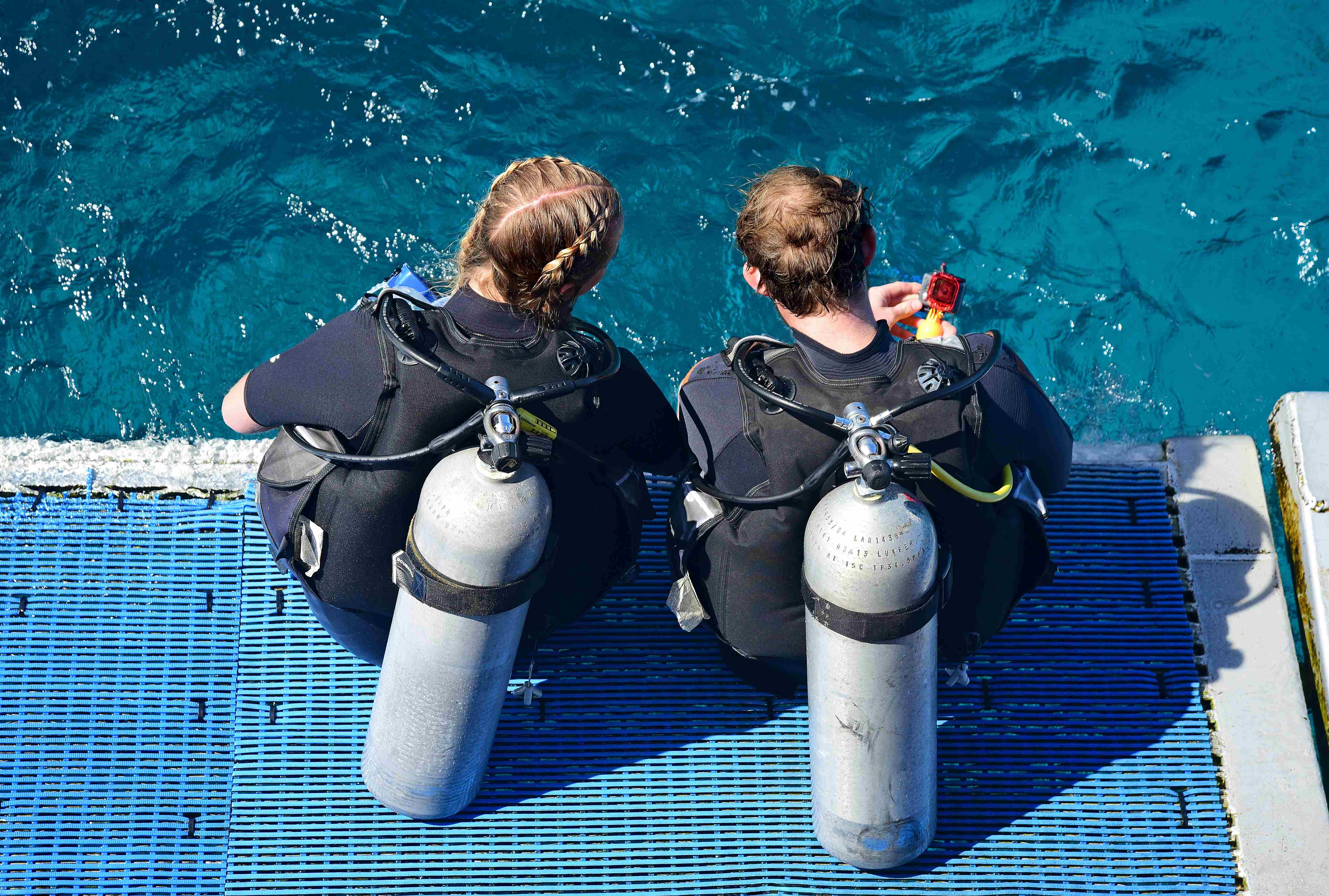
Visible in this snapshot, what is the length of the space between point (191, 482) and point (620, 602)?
156 centimetres

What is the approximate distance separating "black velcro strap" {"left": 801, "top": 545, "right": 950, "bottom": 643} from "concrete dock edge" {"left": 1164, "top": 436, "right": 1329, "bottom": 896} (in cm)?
161

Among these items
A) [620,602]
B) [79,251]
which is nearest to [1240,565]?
[620,602]

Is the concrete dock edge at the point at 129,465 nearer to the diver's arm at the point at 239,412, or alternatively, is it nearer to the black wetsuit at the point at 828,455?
the diver's arm at the point at 239,412

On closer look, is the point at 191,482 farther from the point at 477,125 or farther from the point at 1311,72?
the point at 1311,72

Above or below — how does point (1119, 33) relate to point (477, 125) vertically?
above

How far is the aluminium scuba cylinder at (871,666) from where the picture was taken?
101 inches

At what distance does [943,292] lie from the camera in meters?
3.49

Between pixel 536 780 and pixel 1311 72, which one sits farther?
pixel 1311 72

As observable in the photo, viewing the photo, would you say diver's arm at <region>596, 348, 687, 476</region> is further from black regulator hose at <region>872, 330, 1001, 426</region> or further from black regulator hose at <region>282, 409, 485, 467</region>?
black regulator hose at <region>872, 330, 1001, 426</region>

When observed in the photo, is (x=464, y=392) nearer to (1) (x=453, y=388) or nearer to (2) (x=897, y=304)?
(1) (x=453, y=388)

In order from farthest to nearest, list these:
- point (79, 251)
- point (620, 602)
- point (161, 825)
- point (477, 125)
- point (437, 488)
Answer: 1. point (477, 125)
2. point (79, 251)
3. point (620, 602)
4. point (161, 825)
5. point (437, 488)

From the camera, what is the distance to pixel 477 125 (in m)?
5.46

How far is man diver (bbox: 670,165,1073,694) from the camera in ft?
8.85

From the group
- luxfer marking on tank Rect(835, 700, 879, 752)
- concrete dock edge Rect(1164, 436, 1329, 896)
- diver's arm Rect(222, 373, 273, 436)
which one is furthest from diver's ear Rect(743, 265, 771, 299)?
concrete dock edge Rect(1164, 436, 1329, 896)
